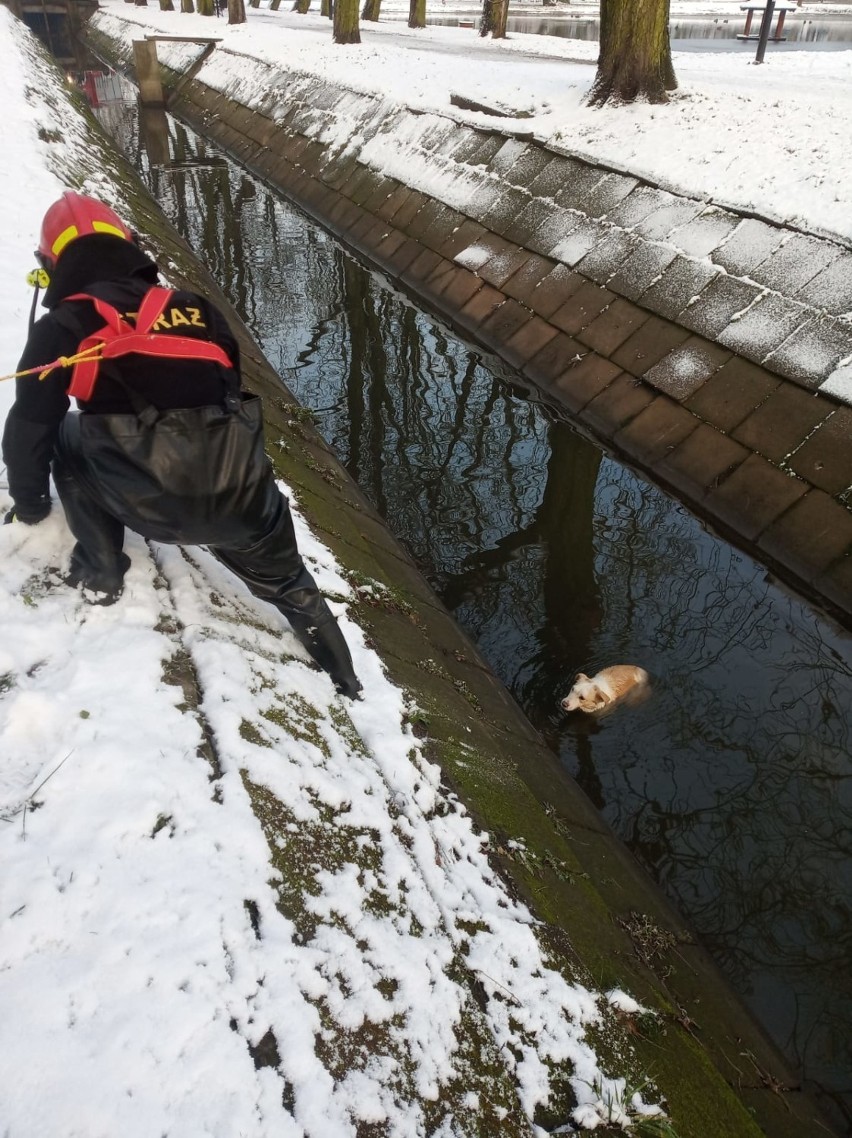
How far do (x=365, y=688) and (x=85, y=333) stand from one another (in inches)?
72.9

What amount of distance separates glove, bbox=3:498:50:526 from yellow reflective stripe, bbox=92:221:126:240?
105 cm

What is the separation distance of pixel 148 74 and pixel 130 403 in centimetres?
2515

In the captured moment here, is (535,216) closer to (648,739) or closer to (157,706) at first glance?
(648,739)

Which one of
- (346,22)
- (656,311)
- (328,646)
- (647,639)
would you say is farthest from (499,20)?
(328,646)

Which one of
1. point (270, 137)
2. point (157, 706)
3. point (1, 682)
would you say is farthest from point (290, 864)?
point (270, 137)

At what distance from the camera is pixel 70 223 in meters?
2.58

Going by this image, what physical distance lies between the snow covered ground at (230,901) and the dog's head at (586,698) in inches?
63.8

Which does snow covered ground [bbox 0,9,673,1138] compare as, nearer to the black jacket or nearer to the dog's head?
the black jacket

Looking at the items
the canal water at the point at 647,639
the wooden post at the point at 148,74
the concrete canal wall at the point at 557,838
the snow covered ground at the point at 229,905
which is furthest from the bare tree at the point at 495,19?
the snow covered ground at the point at 229,905

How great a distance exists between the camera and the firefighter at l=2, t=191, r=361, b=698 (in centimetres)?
256

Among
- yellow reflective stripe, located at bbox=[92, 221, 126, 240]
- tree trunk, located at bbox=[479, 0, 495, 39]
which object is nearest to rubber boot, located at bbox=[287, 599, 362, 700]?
yellow reflective stripe, located at bbox=[92, 221, 126, 240]

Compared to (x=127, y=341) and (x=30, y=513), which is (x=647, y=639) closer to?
(x=30, y=513)

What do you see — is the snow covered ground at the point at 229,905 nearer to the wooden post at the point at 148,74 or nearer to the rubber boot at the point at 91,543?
Result: the rubber boot at the point at 91,543

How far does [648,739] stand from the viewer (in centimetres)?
488
